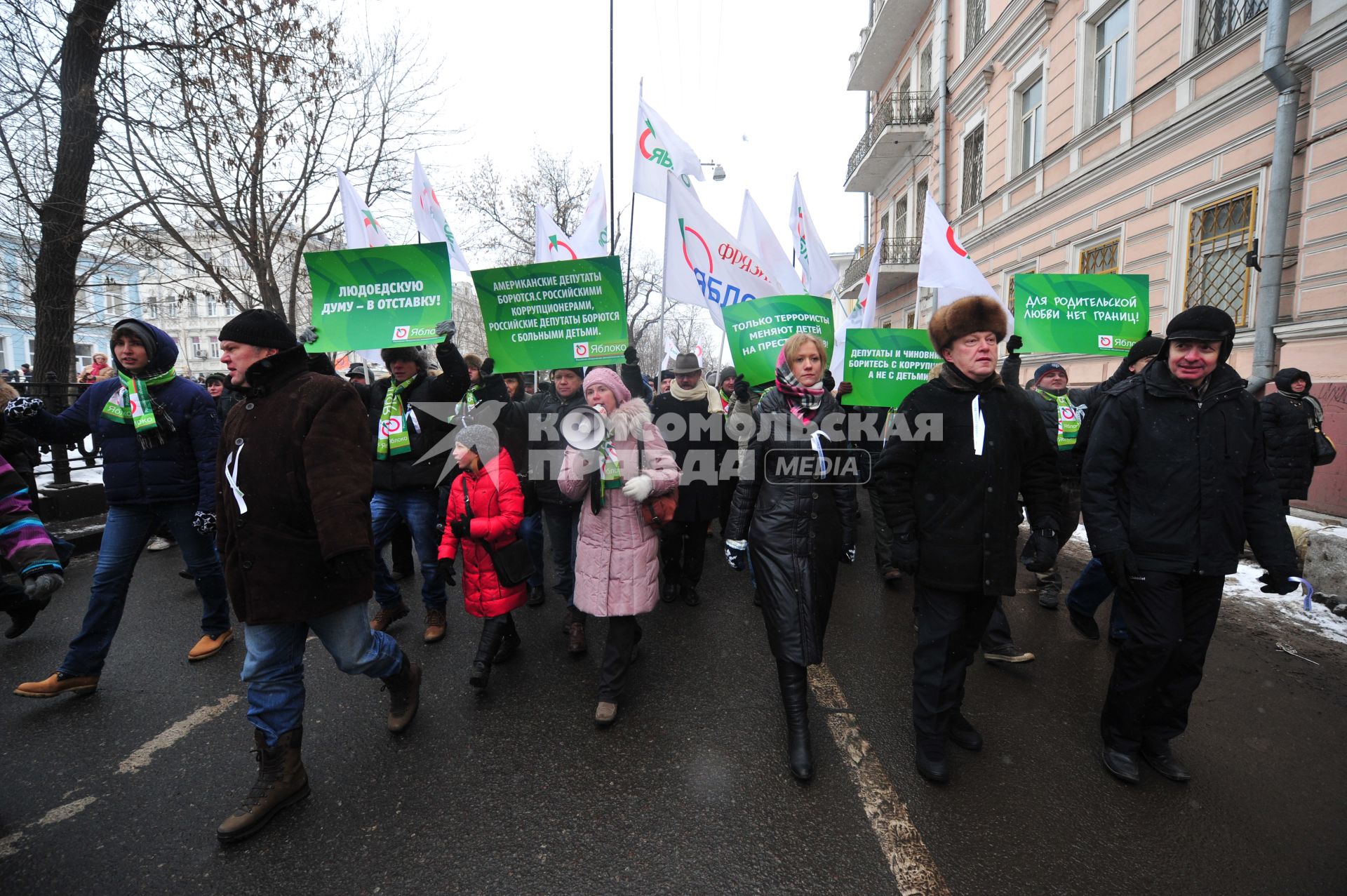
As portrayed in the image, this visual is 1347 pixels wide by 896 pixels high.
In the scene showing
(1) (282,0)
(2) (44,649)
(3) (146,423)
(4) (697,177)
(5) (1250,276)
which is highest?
(1) (282,0)

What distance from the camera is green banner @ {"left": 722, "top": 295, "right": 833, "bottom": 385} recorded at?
5434 mm

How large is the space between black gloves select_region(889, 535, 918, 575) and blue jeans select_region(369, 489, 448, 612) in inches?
120

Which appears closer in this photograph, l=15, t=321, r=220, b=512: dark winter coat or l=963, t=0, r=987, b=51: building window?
l=15, t=321, r=220, b=512: dark winter coat

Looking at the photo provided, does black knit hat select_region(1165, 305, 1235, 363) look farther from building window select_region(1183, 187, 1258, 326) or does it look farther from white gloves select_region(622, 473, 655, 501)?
building window select_region(1183, 187, 1258, 326)

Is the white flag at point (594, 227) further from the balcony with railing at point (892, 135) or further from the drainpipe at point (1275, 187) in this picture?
the balcony with railing at point (892, 135)

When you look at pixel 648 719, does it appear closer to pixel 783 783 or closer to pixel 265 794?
pixel 783 783

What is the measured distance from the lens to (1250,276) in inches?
311

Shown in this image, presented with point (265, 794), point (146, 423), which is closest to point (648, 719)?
point (265, 794)

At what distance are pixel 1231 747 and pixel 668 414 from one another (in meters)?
3.93

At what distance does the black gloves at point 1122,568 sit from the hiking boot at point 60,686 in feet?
17.1

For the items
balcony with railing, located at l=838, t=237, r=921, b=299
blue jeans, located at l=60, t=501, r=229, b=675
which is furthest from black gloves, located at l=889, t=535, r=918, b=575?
balcony with railing, located at l=838, t=237, r=921, b=299

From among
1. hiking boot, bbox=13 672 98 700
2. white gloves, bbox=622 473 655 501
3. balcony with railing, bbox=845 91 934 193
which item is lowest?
hiking boot, bbox=13 672 98 700

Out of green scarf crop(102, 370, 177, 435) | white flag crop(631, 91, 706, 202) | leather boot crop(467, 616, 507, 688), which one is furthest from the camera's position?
white flag crop(631, 91, 706, 202)

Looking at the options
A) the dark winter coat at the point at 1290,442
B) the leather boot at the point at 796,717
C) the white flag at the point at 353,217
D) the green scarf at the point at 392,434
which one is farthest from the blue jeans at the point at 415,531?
the dark winter coat at the point at 1290,442
